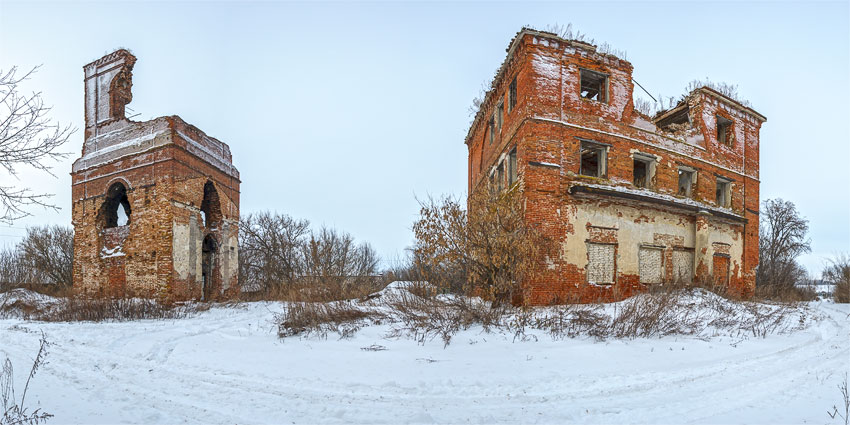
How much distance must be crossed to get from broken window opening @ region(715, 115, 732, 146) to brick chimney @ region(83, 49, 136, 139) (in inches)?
1012

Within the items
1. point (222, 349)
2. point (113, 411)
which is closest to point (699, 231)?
point (222, 349)

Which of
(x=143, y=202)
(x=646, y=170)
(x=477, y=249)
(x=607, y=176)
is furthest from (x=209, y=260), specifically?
(x=646, y=170)

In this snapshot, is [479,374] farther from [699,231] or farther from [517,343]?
[699,231]

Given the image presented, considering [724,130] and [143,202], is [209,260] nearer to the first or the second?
[143,202]

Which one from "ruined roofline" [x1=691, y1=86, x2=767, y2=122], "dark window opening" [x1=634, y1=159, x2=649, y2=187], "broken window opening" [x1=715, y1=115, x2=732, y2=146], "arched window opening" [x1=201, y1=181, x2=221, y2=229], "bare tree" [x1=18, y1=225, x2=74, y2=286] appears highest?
"ruined roofline" [x1=691, y1=86, x2=767, y2=122]

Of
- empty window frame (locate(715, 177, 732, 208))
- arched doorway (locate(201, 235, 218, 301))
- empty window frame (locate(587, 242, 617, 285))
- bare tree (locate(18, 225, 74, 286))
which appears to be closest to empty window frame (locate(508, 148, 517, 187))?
empty window frame (locate(587, 242, 617, 285))

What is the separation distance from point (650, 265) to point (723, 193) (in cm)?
647

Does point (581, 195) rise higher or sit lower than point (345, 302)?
higher

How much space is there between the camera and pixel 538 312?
10.4 m

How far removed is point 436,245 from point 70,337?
27.8ft

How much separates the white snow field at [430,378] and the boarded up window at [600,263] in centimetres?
487

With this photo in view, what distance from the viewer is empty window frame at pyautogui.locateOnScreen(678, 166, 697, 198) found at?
16453 mm

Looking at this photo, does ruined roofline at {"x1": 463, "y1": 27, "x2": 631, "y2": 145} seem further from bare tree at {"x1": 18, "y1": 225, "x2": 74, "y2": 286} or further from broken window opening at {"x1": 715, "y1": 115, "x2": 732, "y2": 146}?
bare tree at {"x1": 18, "y1": 225, "x2": 74, "y2": 286}

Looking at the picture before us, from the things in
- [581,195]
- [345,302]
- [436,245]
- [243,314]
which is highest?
[581,195]
